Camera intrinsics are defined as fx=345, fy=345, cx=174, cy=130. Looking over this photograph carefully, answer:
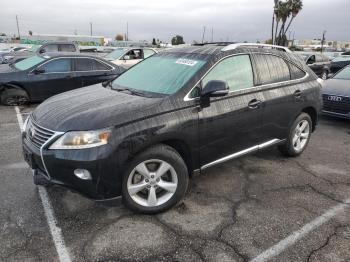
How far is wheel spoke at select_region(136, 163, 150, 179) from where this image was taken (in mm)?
3338

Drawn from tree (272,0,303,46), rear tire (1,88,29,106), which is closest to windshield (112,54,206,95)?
rear tire (1,88,29,106)

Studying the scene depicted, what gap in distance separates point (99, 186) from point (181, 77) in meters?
1.51

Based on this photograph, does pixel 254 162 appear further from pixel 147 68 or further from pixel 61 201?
pixel 61 201

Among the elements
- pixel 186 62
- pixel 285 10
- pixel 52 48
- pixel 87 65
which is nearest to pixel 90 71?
pixel 87 65

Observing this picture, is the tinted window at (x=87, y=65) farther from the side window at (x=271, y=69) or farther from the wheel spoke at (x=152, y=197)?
the wheel spoke at (x=152, y=197)

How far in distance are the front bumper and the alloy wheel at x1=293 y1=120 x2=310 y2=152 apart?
317 centimetres

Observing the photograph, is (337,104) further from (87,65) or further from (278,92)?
(87,65)

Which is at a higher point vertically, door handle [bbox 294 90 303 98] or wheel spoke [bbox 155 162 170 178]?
door handle [bbox 294 90 303 98]

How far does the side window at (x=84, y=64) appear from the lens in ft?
30.9

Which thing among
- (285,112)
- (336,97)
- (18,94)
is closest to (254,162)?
(285,112)

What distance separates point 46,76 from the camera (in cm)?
899

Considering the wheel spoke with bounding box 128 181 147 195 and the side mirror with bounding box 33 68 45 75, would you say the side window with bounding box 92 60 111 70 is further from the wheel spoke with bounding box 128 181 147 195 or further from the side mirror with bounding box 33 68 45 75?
the wheel spoke with bounding box 128 181 147 195

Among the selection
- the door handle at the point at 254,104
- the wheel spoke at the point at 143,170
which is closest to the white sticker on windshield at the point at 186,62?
the door handle at the point at 254,104

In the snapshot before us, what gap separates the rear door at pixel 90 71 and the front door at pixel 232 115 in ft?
19.7
